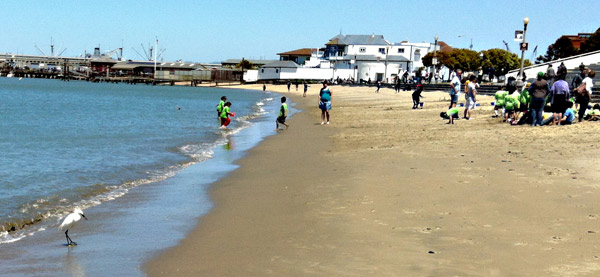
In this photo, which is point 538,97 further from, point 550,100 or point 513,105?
point 550,100

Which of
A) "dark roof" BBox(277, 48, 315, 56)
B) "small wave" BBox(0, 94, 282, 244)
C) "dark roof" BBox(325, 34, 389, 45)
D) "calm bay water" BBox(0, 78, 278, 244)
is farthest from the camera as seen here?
"dark roof" BBox(277, 48, 315, 56)

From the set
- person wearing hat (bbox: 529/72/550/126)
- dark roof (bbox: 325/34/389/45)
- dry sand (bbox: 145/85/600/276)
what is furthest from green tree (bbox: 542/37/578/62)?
dry sand (bbox: 145/85/600/276)

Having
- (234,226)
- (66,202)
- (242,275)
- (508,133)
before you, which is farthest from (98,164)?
(242,275)

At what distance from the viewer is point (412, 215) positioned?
8.09 meters

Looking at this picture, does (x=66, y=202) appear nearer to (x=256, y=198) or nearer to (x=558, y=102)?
(x=256, y=198)

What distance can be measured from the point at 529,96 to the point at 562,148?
5.28 meters

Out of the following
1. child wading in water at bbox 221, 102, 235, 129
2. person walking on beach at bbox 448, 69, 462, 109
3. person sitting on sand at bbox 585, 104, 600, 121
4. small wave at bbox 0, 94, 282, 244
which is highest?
person walking on beach at bbox 448, 69, 462, 109

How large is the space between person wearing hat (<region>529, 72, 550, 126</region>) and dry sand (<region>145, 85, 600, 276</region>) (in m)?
2.18

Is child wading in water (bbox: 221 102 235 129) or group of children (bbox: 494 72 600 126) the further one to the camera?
child wading in water (bbox: 221 102 235 129)

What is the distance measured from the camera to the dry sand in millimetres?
A: 6227

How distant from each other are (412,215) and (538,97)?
10.3 meters

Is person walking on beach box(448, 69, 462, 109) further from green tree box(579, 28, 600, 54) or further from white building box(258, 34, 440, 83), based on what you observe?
white building box(258, 34, 440, 83)

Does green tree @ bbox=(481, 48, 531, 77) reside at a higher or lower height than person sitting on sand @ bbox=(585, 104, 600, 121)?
higher

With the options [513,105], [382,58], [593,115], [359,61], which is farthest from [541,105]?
[382,58]
